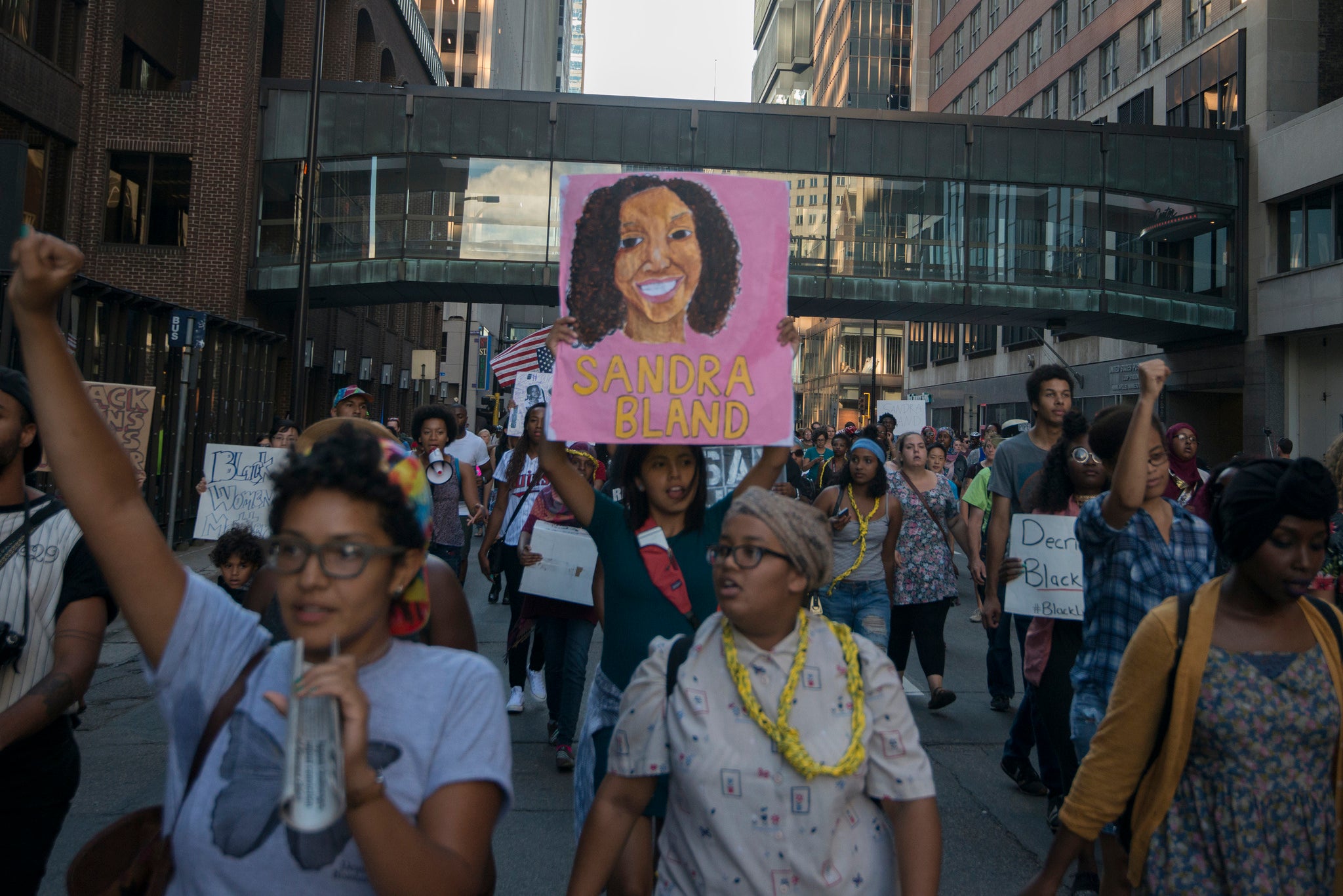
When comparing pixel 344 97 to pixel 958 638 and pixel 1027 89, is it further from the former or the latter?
pixel 1027 89

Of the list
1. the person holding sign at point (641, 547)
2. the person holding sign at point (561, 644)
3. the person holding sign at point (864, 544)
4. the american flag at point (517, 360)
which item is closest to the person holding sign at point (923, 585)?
the person holding sign at point (864, 544)

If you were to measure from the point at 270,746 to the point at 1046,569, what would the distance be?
402 cm

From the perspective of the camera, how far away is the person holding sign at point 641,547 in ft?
10.9

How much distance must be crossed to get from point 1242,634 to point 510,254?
77.1 ft

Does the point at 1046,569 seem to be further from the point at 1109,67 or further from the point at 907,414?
the point at 1109,67

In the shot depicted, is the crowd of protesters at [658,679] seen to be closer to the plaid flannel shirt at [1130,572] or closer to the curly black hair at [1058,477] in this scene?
the plaid flannel shirt at [1130,572]

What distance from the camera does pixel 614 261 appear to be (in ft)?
11.9

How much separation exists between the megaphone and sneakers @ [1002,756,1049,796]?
4802 millimetres

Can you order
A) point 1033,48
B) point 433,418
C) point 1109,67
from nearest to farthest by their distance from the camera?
→ point 433,418 < point 1109,67 < point 1033,48

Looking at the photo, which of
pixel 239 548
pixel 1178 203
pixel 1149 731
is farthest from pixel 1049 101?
pixel 1149 731

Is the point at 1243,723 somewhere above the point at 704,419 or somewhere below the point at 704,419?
below

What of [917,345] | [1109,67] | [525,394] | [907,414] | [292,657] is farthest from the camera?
[917,345]

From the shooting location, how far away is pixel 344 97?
25.2 m

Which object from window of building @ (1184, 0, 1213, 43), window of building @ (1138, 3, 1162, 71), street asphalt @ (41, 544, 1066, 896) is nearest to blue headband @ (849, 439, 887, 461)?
street asphalt @ (41, 544, 1066, 896)
